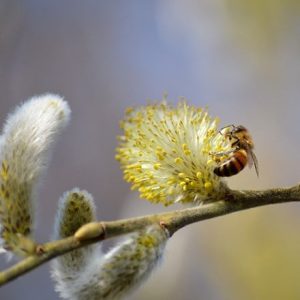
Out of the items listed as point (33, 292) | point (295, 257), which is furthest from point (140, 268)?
point (295, 257)

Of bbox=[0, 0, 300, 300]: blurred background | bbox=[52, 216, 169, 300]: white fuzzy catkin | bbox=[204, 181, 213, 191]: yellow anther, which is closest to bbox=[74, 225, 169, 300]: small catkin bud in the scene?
bbox=[52, 216, 169, 300]: white fuzzy catkin

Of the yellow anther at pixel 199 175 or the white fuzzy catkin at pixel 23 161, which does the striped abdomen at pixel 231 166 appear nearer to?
the yellow anther at pixel 199 175

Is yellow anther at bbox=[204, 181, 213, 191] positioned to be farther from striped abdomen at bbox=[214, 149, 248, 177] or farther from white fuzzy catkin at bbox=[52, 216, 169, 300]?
white fuzzy catkin at bbox=[52, 216, 169, 300]

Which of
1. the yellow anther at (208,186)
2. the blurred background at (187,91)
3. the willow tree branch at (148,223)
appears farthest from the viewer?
the blurred background at (187,91)

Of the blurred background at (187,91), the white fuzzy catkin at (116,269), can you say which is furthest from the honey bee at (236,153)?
the blurred background at (187,91)

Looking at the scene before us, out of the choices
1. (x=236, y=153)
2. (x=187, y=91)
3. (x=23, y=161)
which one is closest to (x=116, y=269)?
(x=23, y=161)

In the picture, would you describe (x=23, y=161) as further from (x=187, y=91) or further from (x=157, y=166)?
(x=187, y=91)
